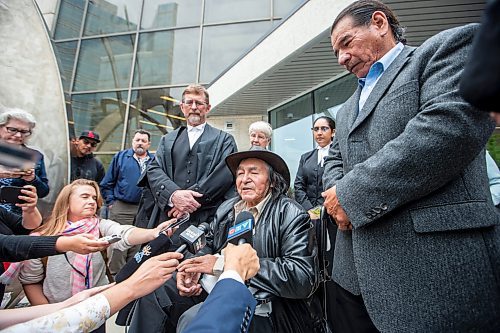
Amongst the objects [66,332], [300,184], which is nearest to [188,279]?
[66,332]

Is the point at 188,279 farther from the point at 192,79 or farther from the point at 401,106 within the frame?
the point at 192,79

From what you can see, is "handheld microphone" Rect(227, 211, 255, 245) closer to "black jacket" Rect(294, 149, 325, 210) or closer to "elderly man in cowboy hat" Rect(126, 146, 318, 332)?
"elderly man in cowboy hat" Rect(126, 146, 318, 332)

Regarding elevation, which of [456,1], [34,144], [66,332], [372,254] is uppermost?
[456,1]

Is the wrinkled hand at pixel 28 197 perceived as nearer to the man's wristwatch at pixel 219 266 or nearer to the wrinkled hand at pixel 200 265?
the wrinkled hand at pixel 200 265

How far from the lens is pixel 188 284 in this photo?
1894 millimetres

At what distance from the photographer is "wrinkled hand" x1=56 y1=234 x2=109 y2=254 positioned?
161cm

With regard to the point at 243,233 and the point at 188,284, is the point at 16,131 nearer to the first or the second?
the point at 188,284

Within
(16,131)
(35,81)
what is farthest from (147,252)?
(35,81)

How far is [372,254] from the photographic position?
3.84 feet

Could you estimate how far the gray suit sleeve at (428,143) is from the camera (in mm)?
1021

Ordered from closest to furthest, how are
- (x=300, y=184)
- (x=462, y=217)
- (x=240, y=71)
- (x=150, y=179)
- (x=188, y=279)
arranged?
1. (x=462, y=217)
2. (x=188, y=279)
3. (x=150, y=179)
4. (x=300, y=184)
5. (x=240, y=71)

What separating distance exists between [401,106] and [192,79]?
33.3 ft

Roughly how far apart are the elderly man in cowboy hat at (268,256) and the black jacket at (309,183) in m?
1.41

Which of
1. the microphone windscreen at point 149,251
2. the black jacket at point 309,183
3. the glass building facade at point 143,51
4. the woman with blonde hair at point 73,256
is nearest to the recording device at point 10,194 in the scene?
the woman with blonde hair at point 73,256
